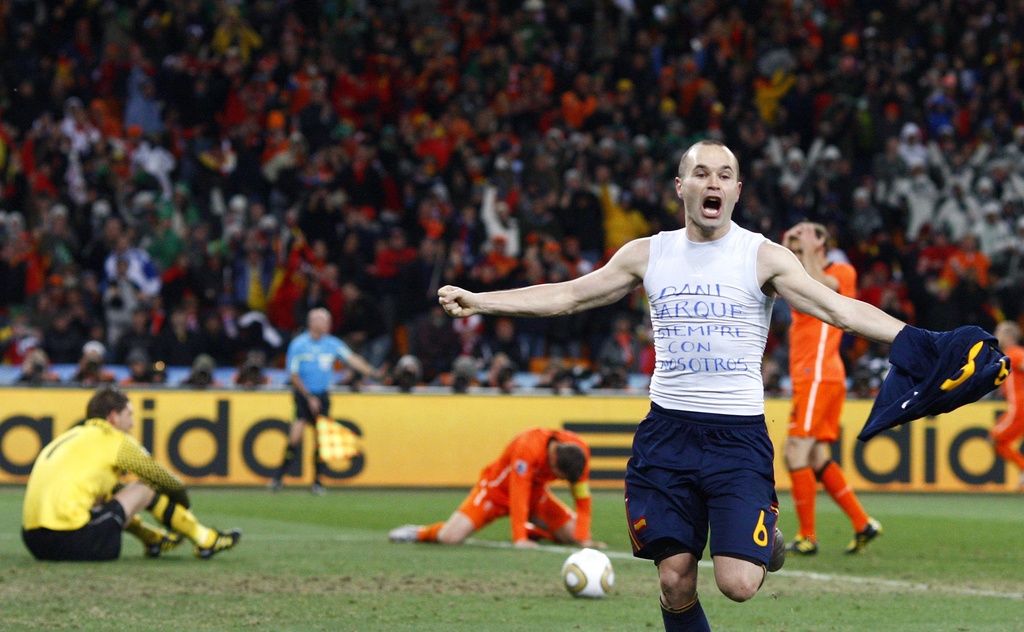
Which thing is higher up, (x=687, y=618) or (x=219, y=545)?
(x=687, y=618)

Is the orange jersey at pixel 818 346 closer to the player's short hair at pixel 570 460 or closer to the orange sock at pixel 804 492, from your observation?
the orange sock at pixel 804 492

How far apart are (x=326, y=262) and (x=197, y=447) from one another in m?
3.54

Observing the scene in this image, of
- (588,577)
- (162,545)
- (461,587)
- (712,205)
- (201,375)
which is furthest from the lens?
(201,375)

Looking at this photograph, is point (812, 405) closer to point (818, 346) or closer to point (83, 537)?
point (818, 346)

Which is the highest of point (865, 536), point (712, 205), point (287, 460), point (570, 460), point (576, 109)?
point (576, 109)

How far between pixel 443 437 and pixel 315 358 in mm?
1985

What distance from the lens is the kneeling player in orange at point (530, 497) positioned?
35.8ft

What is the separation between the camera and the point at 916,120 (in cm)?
2391

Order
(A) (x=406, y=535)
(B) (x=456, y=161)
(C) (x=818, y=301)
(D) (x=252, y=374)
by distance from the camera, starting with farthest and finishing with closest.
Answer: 1. (B) (x=456, y=161)
2. (D) (x=252, y=374)
3. (A) (x=406, y=535)
4. (C) (x=818, y=301)

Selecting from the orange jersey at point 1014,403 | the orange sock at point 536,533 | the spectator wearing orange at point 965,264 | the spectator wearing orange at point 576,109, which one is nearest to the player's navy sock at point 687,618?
the orange sock at point 536,533

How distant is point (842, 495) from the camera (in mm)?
11016

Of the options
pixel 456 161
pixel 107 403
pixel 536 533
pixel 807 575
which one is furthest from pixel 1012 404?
pixel 107 403

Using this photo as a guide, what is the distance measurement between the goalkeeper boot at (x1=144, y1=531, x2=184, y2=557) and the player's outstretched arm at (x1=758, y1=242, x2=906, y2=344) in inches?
245

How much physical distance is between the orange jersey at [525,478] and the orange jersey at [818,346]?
1.71 m
